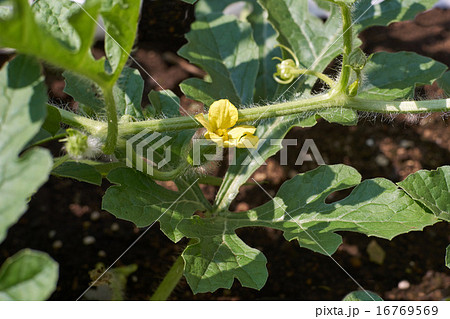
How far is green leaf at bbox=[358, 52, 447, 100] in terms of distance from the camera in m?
2.09

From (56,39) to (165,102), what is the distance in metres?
0.86

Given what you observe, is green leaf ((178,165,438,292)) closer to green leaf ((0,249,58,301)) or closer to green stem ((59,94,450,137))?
green stem ((59,94,450,137))

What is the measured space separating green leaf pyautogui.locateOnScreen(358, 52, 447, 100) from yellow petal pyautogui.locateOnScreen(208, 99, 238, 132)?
72 centimetres

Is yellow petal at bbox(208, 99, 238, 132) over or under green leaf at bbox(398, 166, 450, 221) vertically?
over

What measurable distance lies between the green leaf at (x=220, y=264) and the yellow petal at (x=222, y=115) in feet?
1.29

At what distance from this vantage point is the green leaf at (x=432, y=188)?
171 cm

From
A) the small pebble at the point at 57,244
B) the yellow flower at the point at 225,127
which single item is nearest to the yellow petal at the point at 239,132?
the yellow flower at the point at 225,127

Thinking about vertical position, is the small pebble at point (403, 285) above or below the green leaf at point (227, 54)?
below

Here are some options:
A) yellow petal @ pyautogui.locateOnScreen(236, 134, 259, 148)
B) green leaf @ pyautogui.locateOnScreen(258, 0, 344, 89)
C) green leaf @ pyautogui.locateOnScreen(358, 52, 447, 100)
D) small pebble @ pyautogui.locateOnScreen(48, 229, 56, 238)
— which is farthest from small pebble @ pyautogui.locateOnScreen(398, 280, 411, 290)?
small pebble @ pyautogui.locateOnScreen(48, 229, 56, 238)

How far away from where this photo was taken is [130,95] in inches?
80.1

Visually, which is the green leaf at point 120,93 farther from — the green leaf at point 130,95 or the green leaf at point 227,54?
the green leaf at point 227,54
